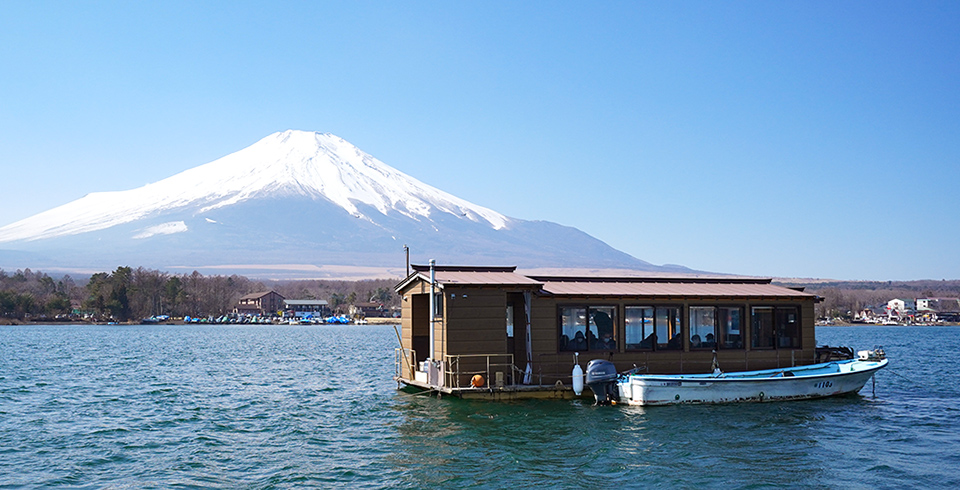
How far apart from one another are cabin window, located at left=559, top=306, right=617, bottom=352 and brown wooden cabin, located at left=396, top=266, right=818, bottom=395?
28 mm

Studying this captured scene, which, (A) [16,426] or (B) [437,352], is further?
(B) [437,352]

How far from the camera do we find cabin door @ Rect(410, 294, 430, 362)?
26219 mm

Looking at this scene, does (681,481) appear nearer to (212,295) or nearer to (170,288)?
(170,288)

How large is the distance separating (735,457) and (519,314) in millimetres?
8776

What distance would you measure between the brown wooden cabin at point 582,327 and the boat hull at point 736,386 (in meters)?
1.22

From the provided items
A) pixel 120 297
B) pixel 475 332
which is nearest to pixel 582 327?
pixel 475 332

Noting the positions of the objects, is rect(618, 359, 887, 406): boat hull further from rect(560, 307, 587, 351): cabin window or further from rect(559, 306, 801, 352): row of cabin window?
rect(560, 307, 587, 351): cabin window

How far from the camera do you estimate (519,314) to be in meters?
24.9

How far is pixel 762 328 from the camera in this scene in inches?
1041

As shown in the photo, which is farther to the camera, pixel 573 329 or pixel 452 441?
pixel 573 329

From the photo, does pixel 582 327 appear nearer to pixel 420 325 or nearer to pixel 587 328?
pixel 587 328

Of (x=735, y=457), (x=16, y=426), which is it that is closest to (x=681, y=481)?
(x=735, y=457)

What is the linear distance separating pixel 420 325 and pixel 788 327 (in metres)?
11.2

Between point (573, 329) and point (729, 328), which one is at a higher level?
point (573, 329)
